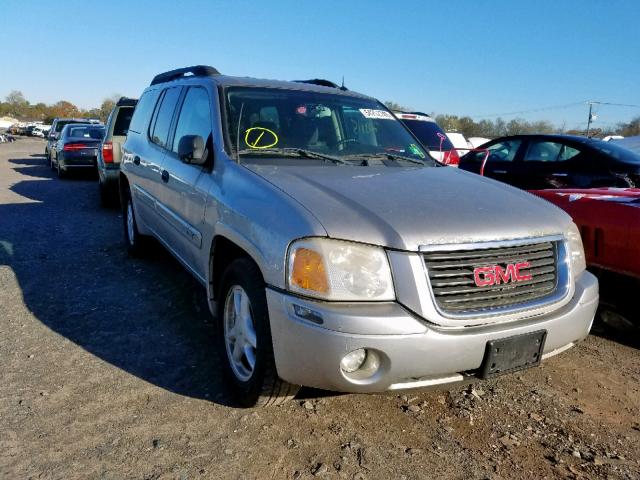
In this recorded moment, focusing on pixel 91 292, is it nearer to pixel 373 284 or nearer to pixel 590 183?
pixel 373 284

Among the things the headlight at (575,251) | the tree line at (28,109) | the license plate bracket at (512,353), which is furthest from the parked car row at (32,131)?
the license plate bracket at (512,353)

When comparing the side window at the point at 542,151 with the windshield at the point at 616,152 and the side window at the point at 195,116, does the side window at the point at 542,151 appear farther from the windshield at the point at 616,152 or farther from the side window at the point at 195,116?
the side window at the point at 195,116

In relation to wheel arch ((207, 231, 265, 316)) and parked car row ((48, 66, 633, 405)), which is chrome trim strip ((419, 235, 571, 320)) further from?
wheel arch ((207, 231, 265, 316))

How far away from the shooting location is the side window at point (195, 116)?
3.69 metres

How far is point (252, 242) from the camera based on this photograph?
8.67ft

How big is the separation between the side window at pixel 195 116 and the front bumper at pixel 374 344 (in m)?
1.71

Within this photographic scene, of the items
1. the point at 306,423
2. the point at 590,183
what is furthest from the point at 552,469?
the point at 590,183

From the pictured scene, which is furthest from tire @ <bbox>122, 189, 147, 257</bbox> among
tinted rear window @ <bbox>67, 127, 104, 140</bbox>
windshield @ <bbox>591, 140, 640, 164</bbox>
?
tinted rear window @ <bbox>67, 127, 104, 140</bbox>

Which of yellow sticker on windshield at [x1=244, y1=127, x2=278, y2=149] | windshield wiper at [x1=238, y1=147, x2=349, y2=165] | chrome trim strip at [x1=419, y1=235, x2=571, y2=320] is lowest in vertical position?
chrome trim strip at [x1=419, y1=235, x2=571, y2=320]

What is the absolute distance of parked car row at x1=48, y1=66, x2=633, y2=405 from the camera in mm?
2334

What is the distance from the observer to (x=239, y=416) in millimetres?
2811

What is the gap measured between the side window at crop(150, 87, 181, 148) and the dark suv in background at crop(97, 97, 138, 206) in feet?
14.5

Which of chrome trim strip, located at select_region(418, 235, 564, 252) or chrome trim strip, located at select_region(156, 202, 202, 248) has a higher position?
chrome trim strip, located at select_region(418, 235, 564, 252)

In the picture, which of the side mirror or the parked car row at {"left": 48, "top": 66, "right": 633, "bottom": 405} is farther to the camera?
the side mirror
